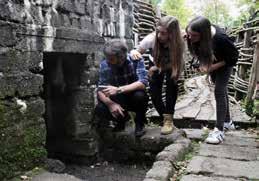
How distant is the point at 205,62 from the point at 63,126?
2.02 meters

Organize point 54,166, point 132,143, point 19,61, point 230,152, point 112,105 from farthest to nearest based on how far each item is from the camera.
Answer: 1. point 132,143
2. point 112,105
3. point 54,166
4. point 230,152
5. point 19,61

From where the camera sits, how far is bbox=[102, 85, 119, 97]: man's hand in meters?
4.64

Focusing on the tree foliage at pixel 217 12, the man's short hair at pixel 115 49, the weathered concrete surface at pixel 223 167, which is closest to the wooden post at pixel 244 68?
the man's short hair at pixel 115 49

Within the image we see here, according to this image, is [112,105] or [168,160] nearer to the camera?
[168,160]

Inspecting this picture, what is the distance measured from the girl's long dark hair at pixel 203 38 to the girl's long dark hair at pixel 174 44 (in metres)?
0.23

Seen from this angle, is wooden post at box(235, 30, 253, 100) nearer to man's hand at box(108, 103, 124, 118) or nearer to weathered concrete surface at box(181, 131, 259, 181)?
weathered concrete surface at box(181, 131, 259, 181)

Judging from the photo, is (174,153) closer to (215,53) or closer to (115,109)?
(115,109)

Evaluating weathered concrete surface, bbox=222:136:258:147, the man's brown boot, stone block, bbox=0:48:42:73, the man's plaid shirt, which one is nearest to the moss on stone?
stone block, bbox=0:48:42:73

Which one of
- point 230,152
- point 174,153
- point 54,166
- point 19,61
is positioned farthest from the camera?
point 54,166

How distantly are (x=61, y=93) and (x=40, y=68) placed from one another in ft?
3.56

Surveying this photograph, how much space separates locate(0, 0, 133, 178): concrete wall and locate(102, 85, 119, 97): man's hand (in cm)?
35

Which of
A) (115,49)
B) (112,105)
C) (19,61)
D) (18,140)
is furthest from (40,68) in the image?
(112,105)

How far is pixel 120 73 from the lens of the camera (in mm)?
4848

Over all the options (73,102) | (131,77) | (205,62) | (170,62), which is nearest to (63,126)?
(73,102)
